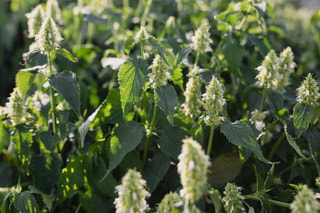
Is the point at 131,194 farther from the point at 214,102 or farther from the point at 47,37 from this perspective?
the point at 47,37

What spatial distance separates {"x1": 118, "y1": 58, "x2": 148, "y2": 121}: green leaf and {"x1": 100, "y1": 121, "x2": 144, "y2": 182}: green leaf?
0.09 meters

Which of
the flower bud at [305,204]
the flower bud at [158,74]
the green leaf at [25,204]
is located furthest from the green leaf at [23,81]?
the flower bud at [305,204]

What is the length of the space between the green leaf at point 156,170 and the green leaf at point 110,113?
24cm

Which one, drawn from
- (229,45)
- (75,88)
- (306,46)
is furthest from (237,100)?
(306,46)

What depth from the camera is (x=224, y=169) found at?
1.27 metres

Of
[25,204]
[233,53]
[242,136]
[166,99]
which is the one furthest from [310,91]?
[25,204]

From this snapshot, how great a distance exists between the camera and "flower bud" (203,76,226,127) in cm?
114

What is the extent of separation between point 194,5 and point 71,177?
185 cm

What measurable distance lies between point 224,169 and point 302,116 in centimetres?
37

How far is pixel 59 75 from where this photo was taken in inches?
52.6

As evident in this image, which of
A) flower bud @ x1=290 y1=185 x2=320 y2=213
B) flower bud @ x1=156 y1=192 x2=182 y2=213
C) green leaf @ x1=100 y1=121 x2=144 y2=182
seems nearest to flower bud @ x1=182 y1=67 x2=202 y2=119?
green leaf @ x1=100 y1=121 x2=144 y2=182

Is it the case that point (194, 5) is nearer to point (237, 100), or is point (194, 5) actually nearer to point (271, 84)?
point (237, 100)

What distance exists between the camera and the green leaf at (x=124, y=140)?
1185 millimetres

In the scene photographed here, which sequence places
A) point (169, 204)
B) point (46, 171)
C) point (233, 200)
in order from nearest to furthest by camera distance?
point (169, 204) → point (233, 200) → point (46, 171)
